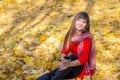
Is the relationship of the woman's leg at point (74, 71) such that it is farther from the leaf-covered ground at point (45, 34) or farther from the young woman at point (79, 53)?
the leaf-covered ground at point (45, 34)

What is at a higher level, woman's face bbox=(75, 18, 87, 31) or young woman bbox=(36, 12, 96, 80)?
woman's face bbox=(75, 18, 87, 31)

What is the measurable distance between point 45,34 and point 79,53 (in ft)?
8.12

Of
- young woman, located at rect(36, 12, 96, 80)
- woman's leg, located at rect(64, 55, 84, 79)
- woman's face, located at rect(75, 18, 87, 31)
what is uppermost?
woman's face, located at rect(75, 18, 87, 31)

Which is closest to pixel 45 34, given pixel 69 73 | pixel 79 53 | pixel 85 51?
pixel 69 73

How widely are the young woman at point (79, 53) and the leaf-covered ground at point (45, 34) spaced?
0.93 m

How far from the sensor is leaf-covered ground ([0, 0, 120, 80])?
5.04 meters

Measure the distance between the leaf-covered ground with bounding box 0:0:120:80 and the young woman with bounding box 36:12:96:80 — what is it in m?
0.93

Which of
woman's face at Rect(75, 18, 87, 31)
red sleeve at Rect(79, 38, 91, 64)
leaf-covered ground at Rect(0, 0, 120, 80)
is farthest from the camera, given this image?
leaf-covered ground at Rect(0, 0, 120, 80)

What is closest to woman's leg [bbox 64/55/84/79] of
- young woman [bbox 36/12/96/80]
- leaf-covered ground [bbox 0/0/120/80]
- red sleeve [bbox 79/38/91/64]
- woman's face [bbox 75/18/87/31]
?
young woman [bbox 36/12/96/80]

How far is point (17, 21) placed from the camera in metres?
6.92

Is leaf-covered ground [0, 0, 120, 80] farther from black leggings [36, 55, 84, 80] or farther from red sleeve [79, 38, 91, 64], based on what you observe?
red sleeve [79, 38, 91, 64]

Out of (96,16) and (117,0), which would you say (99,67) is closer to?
(96,16)

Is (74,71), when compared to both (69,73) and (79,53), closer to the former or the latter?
(69,73)

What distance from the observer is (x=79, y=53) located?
12.5 ft
